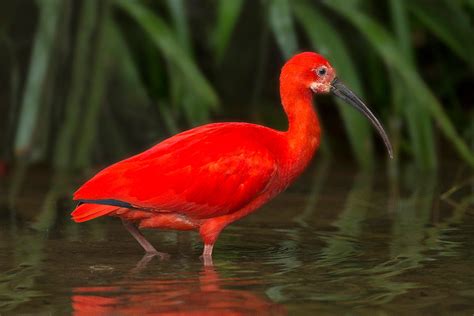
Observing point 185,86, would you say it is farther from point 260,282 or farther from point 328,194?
point 260,282

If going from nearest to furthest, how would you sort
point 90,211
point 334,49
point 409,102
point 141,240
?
point 90,211 < point 141,240 < point 334,49 < point 409,102

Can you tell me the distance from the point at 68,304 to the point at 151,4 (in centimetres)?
523

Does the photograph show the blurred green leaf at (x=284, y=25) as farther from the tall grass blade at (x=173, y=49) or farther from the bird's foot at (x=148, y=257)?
the bird's foot at (x=148, y=257)

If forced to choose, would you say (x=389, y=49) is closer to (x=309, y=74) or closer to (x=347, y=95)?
(x=347, y=95)

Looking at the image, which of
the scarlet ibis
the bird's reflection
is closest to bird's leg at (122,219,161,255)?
the scarlet ibis

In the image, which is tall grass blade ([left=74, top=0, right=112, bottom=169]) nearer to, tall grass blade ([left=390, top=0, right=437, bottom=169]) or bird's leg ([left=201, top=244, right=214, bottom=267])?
tall grass blade ([left=390, top=0, right=437, bottom=169])

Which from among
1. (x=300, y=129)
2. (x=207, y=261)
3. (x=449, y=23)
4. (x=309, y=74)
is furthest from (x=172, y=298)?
(x=449, y=23)

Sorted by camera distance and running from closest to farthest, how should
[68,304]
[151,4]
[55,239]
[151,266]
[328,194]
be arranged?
[68,304]
[151,266]
[55,239]
[328,194]
[151,4]

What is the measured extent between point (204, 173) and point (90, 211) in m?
0.55

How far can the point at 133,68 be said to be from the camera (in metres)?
9.16

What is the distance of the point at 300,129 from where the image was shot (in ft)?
20.8

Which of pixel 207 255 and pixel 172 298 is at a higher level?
pixel 207 255

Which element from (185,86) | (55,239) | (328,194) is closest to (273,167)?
(55,239)

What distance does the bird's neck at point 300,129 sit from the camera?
6270 millimetres
